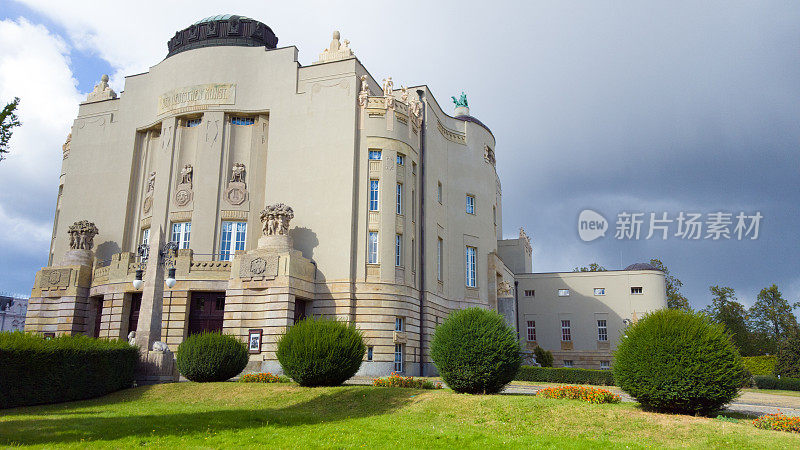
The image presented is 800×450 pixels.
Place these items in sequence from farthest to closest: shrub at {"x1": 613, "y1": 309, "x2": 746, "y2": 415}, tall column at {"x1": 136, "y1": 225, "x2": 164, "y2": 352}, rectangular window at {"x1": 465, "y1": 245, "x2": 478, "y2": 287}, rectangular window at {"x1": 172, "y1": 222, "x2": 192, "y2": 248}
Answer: rectangular window at {"x1": 465, "y1": 245, "x2": 478, "y2": 287} → rectangular window at {"x1": 172, "y1": 222, "x2": 192, "y2": 248} → tall column at {"x1": 136, "y1": 225, "x2": 164, "y2": 352} → shrub at {"x1": 613, "y1": 309, "x2": 746, "y2": 415}

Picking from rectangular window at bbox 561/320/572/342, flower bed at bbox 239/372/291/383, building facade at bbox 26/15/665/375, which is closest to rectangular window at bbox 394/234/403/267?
building facade at bbox 26/15/665/375

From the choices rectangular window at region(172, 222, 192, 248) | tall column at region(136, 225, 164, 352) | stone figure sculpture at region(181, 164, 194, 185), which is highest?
stone figure sculpture at region(181, 164, 194, 185)

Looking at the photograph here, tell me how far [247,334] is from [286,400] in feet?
44.8

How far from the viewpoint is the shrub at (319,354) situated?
22.4 meters

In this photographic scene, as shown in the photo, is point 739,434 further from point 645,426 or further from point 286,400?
point 286,400

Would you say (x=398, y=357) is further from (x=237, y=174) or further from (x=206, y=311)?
(x=237, y=174)

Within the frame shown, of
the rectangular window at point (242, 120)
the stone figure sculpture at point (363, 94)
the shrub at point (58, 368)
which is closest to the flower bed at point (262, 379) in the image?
the shrub at point (58, 368)

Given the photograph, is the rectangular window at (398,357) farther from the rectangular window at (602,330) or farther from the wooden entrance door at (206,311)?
the rectangular window at (602,330)

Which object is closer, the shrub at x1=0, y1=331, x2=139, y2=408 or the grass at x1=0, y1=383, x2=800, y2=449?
the grass at x1=0, y1=383, x2=800, y2=449

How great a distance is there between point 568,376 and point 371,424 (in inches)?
979

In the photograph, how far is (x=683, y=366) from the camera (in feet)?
57.1

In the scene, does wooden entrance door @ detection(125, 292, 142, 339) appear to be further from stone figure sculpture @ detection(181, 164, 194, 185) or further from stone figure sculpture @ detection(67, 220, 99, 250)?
stone figure sculpture @ detection(181, 164, 194, 185)

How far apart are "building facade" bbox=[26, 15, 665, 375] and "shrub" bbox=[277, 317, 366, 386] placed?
406 inches

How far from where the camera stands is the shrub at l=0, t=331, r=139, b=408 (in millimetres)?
20297
